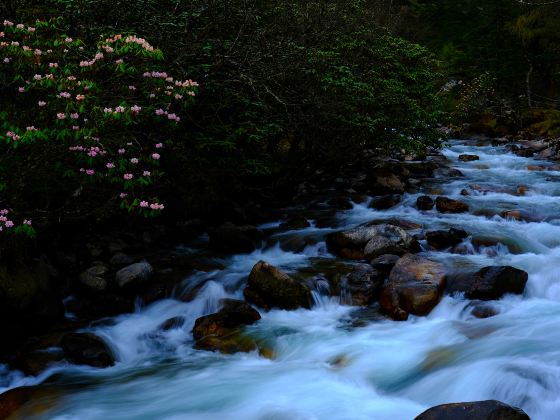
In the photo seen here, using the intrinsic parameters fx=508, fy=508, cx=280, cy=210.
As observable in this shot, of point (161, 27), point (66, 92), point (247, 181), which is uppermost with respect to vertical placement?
→ point (161, 27)

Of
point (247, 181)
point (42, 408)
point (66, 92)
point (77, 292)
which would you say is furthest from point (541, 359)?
point (247, 181)

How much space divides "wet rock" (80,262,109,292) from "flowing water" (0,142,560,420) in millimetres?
688

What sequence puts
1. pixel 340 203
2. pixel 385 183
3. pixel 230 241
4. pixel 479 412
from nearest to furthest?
1. pixel 479 412
2. pixel 230 241
3. pixel 340 203
4. pixel 385 183

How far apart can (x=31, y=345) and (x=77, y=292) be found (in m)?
1.35

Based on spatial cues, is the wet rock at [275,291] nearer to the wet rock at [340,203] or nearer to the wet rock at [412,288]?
the wet rock at [412,288]

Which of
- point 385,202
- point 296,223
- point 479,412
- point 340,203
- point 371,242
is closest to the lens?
point 479,412

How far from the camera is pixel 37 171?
531 centimetres

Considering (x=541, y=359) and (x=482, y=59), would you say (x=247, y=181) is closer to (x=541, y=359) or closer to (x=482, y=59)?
(x=541, y=359)

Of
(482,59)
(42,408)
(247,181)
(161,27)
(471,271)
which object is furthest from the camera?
(482,59)

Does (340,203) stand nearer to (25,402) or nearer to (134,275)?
(134,275)

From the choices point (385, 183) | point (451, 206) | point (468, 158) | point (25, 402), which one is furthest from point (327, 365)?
point (468, 158)

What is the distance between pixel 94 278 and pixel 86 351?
167cm

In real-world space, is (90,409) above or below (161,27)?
below

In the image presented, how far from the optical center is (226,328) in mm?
5820
